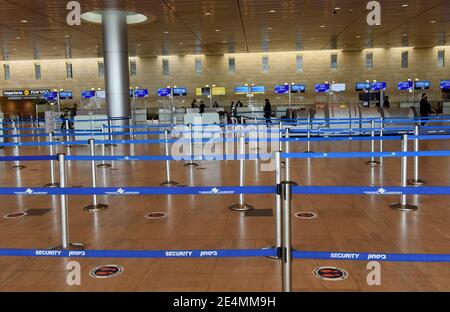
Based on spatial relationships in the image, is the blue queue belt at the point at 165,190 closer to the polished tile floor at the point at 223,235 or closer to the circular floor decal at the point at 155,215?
the polished tile floor at the point at 223,235

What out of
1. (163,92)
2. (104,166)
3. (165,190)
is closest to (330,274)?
(165,190)

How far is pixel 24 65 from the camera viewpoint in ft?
129

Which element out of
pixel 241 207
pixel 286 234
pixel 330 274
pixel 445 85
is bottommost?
pixel 330 274

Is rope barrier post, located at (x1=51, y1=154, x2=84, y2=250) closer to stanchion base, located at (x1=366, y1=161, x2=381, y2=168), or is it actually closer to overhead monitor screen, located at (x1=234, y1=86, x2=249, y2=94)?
stanchion base, located at (x1=366, y1=161, x2=381, y2=168)

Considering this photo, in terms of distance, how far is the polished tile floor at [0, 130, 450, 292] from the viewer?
14.4 feet

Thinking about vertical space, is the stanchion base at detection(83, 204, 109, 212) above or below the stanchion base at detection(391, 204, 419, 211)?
above

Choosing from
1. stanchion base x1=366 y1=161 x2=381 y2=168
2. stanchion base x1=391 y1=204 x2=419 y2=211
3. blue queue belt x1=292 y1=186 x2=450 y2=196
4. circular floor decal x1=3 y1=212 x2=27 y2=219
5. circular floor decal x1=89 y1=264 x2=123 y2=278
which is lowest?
circular floor decal x1=89 y1=264 x2=123 y2=278

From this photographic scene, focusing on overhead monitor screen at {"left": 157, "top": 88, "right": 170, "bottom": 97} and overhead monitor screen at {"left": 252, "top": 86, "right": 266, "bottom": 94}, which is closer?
overhead monitor screen at {"left": 252, "top": 86, "right": 266, "bottom": 94}

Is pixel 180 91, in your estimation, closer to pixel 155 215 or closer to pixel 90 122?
pixel 90 122

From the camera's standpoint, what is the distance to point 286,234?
11.4 feet

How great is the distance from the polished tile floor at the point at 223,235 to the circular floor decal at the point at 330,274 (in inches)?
2.8

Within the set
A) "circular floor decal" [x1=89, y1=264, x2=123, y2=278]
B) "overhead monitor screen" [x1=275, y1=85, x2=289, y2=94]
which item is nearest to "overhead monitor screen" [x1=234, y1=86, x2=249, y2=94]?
"overhead monitor screen" [x1=275, y1=85, x2=289, y2=94]

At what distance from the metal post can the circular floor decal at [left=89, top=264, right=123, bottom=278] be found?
1939 mm

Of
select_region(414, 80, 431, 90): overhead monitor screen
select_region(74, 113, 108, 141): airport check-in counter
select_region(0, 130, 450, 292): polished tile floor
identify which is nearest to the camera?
select_region(0, 130, 450, 292): polished tile floor
